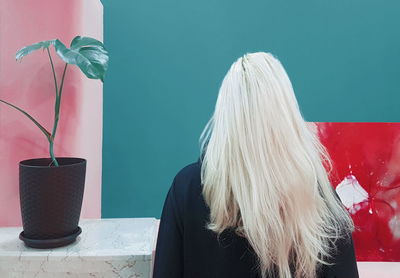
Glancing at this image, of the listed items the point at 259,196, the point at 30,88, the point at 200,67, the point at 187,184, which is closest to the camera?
the point at 259,196

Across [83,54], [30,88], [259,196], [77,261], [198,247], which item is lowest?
[77,261]

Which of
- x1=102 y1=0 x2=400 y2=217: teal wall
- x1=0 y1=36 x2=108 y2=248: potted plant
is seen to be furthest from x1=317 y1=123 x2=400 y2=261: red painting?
x1=0 y1=36 x2=108 y2=248: potted plant

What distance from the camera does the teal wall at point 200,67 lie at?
2.26 m

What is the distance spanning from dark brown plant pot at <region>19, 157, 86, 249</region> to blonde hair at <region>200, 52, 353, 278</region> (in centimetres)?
73

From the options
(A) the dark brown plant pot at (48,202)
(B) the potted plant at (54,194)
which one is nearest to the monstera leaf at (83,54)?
(B) the potted plant at (54,194)

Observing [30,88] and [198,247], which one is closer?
[198,247]

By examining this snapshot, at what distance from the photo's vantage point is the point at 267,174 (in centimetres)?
95

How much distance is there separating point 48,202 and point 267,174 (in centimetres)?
95

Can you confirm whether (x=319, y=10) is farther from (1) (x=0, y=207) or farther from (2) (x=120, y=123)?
(1) (x=0, y=207)

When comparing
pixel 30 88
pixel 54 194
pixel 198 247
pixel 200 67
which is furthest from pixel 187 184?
pixel 200 67

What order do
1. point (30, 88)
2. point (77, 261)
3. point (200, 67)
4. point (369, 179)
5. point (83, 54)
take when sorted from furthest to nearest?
1. point (200, 67)
2. point (369, 179)
3. point (30, 88)
4. point (83, 54)
5. point (77, 261)

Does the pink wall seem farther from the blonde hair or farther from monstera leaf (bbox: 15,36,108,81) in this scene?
the blonde hair

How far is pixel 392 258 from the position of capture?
1.84 meters

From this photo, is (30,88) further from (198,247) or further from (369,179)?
(369,179)
